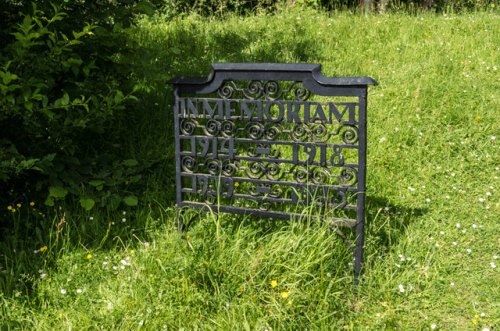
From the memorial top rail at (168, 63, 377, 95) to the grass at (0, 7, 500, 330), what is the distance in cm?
81

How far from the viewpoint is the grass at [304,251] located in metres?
3.04

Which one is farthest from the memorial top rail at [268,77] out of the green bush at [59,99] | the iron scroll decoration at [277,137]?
the green bush at [59,99]

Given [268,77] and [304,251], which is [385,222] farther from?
[268,77]

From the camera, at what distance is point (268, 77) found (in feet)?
10.7

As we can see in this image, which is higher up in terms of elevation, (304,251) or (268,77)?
(268,77)

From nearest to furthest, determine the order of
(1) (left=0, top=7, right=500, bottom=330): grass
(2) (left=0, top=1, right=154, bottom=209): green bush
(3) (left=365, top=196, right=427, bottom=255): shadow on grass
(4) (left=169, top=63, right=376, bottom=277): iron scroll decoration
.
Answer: (1) (left=0, top=7, right=500, bottom=330): grass
(4) (left=169, top=63, right=376, bottom=277): iron scroll decoration
(2) (left=0, top=1, right=154, bottom=209): green bush
(3) (left=365, top=196, right=427, bottom=255): shadow on grass

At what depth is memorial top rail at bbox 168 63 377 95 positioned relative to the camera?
306 centimetres

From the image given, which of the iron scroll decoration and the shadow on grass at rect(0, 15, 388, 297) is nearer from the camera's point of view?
the iron scroll decoration

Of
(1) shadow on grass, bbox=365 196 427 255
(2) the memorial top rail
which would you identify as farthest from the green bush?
(1) shadow on grass, bbox=365 196 427 255

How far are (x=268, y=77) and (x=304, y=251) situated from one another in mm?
1030

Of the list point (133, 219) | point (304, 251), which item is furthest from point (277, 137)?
point (133, 219)

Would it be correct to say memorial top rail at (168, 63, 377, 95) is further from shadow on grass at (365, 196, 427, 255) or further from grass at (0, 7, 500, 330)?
shadow on grass at (365, 196, 427, 255)

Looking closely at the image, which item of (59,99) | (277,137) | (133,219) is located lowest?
(133,219)

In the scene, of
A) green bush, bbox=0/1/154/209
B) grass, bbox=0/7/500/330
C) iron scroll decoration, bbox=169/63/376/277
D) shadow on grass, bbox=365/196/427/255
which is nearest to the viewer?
grass, bbox=0/7/500/330
